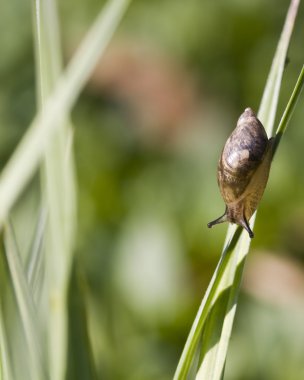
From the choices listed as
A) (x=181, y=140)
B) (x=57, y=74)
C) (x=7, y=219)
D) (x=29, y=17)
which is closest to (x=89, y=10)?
(x=29, y=17)

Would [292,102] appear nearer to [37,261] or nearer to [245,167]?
[245,167]

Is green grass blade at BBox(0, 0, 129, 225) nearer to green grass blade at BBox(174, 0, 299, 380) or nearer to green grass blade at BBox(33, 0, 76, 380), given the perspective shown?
green grass blade at BBox(33, 0, 76, 380)

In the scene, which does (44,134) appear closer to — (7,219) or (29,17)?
(7,219)

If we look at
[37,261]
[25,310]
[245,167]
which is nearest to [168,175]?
[245,167]

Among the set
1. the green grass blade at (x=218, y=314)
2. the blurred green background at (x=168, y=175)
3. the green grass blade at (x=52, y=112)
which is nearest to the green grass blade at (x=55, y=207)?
the green grass blade at (x=52, y=112)

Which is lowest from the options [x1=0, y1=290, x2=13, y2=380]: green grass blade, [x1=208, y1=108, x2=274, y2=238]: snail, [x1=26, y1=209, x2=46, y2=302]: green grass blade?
[x1=0, y1=290, x2=13, y2=380]: green grass blade

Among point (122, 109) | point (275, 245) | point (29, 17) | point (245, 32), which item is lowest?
point (275, 245)

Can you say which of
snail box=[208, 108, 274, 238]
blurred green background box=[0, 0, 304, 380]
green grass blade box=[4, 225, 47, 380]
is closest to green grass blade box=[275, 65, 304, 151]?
snail box=[208, 108, 274, 238]

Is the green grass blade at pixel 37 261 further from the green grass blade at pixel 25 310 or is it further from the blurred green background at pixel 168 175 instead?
the blurred green background at pixel 168 175
